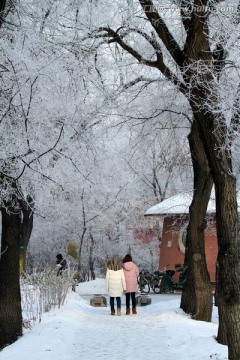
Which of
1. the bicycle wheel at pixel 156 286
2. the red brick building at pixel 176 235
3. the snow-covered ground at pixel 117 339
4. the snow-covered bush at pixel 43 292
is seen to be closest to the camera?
the snow-covered ground at pixel 117 339

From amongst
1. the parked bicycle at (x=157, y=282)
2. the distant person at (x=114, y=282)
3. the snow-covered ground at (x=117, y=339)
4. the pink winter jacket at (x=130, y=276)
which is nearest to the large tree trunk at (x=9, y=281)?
the snow-covered ground at (x=117, y=339)

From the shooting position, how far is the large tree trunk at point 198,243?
44.3 ft

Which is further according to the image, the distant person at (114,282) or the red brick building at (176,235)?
the red brick building at (176,235)

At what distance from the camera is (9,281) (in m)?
11.3

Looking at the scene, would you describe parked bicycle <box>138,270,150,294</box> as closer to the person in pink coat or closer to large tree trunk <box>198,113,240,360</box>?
the person in pink coat

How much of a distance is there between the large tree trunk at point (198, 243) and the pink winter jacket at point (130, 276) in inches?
89.8

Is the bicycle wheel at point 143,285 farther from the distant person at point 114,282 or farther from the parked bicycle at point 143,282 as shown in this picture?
the distant person at point 114,282

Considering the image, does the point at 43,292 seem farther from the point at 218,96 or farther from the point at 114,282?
the point at 218,96

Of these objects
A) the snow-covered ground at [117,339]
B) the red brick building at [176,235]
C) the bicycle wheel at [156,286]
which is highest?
the red brick building at [176,235]

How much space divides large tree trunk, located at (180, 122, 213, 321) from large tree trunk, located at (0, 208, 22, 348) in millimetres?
4323

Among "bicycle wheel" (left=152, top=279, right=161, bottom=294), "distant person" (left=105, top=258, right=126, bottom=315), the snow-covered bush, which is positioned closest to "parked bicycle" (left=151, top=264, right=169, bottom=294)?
"bicycle wheel" (left=152, top=279, right=161, bottom=294)

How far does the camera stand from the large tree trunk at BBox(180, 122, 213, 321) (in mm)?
13508

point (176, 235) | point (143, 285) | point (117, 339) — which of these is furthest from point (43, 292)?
point (176, 235)

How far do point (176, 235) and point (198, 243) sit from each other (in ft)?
51.7
